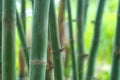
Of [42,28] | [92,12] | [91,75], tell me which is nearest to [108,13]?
[92,12]

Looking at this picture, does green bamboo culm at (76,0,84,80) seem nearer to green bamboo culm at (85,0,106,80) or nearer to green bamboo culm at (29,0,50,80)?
green bamboo culm at (85,0,106,80)

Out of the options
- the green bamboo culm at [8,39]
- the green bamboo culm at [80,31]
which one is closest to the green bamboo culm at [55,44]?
the green bamboo culm at [8,39]

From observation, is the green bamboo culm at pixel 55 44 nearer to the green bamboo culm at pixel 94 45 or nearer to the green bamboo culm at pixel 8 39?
the green bamboo culm at pixel 8 39

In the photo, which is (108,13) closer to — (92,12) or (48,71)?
(92,12)

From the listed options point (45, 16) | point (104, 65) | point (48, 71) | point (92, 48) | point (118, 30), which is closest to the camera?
point (45, 16)

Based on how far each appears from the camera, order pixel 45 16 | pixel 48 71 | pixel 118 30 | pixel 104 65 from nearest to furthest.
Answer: pixel 45 16, pixel 48 71, pixel 118 30, pixel 104 65

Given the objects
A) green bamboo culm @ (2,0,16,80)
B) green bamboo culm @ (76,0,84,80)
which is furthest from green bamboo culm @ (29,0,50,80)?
green bamboo culm @ (76,0,84,80)

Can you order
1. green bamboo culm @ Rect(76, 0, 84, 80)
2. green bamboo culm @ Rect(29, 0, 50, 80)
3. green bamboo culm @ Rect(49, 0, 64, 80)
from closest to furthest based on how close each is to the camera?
green bamboo culm @ Rect(29, 0, 50, 80) → green bamboo culm @ Rect(49, 0, 64, 80) → green bamboo culm @ Rect(76, 0, 84, 80)
